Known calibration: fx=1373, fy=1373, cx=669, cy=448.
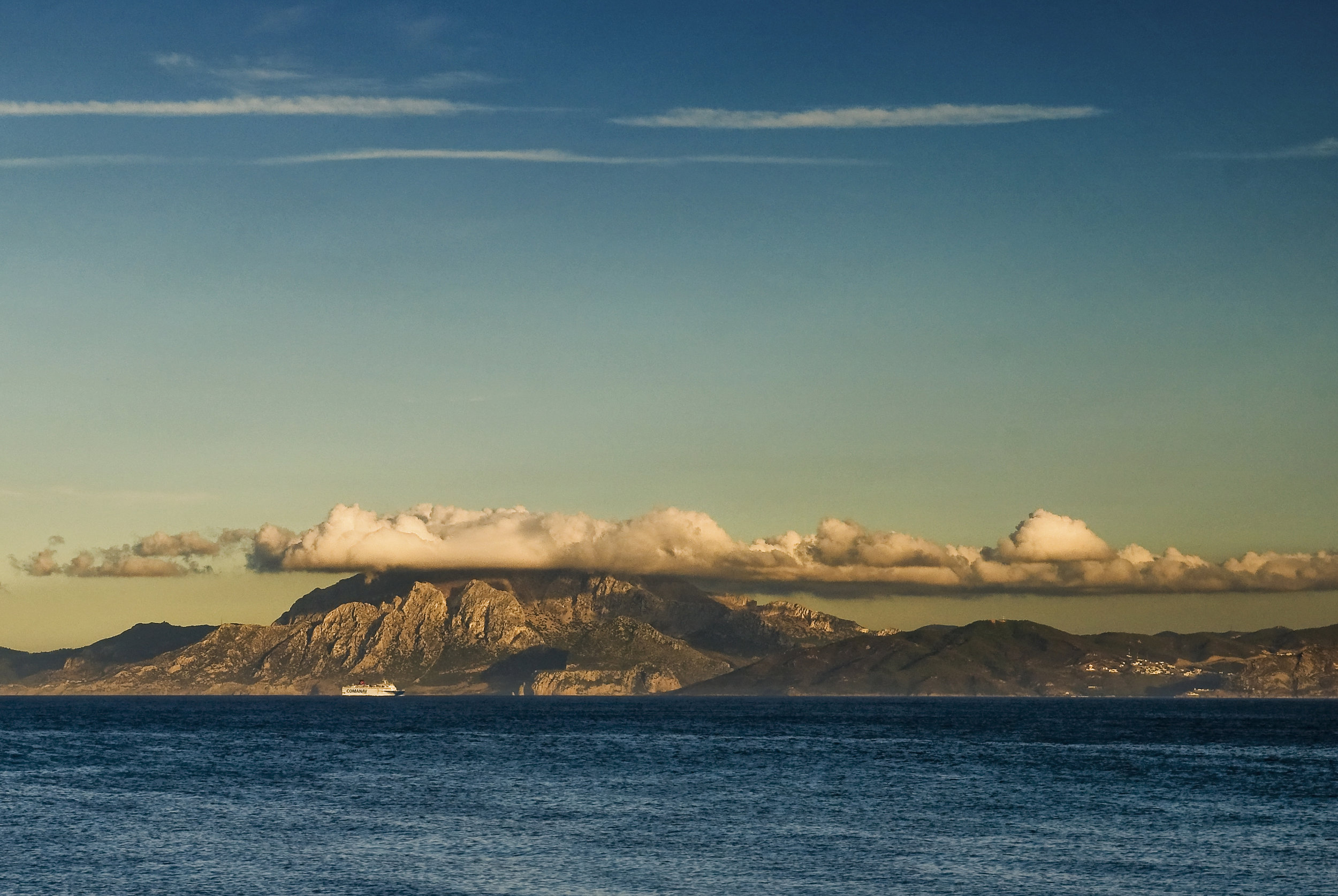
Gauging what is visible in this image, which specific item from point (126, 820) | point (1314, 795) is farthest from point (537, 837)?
point (1314, 795)

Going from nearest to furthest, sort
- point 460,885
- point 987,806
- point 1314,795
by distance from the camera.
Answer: point 460,885 < point 987,806 < point 1314,795

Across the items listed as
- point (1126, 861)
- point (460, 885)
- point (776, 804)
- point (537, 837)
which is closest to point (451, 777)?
point (776, 804)

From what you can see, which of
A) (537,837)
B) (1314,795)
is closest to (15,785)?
(537,837)

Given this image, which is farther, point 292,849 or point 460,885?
point 292,849

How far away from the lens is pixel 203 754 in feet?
653

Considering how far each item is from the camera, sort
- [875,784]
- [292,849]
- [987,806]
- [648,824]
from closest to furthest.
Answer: [292,849] → [648,824] → [987,806] → [875,784]

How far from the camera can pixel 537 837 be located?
4003 inches

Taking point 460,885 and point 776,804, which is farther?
point 776,804

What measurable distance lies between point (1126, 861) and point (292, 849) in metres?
57.3

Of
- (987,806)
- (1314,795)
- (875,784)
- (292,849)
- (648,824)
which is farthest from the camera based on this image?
(875,784)

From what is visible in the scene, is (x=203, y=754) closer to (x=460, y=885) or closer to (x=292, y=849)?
(x=292, y=849)

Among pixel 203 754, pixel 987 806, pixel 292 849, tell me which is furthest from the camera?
pixel 203 754

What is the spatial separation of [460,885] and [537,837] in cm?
1962

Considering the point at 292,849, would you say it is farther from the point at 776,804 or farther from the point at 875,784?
the point at 875,784
